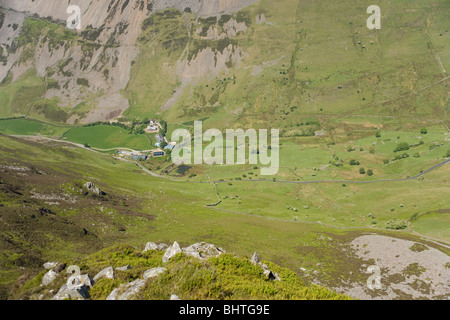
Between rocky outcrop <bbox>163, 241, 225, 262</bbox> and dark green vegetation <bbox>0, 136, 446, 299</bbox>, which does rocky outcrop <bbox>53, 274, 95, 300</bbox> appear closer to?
dark green vegetation <bbox>0, 136, 446, 299</bbox>

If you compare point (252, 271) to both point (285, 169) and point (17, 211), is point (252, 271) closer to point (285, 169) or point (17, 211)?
point (17, 211)

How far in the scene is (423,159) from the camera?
144625 millimetres

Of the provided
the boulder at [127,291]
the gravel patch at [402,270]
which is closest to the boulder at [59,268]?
the boulder at [127,291]

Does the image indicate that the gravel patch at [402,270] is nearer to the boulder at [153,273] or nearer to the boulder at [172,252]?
the boulder at [172,252]

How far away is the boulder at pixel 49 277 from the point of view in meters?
30.6

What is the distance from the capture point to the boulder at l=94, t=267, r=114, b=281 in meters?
30.7

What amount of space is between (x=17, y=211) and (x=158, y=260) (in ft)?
127

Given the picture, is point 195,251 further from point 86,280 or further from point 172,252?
point 86,280

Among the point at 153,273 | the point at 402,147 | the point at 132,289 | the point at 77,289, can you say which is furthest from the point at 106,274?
the point at 402,147

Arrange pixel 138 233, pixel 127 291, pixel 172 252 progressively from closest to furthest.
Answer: pixel 127 291 < pixel 172 252 < pixel 138 233

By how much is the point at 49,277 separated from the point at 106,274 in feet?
19.4

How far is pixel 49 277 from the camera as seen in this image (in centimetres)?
3100

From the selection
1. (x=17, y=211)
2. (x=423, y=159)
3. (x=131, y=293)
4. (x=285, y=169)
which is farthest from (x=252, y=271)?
(x=423, y=159)

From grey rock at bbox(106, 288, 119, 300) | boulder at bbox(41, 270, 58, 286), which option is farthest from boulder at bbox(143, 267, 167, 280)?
boulder at bbox(41, 270, 58, 286)
